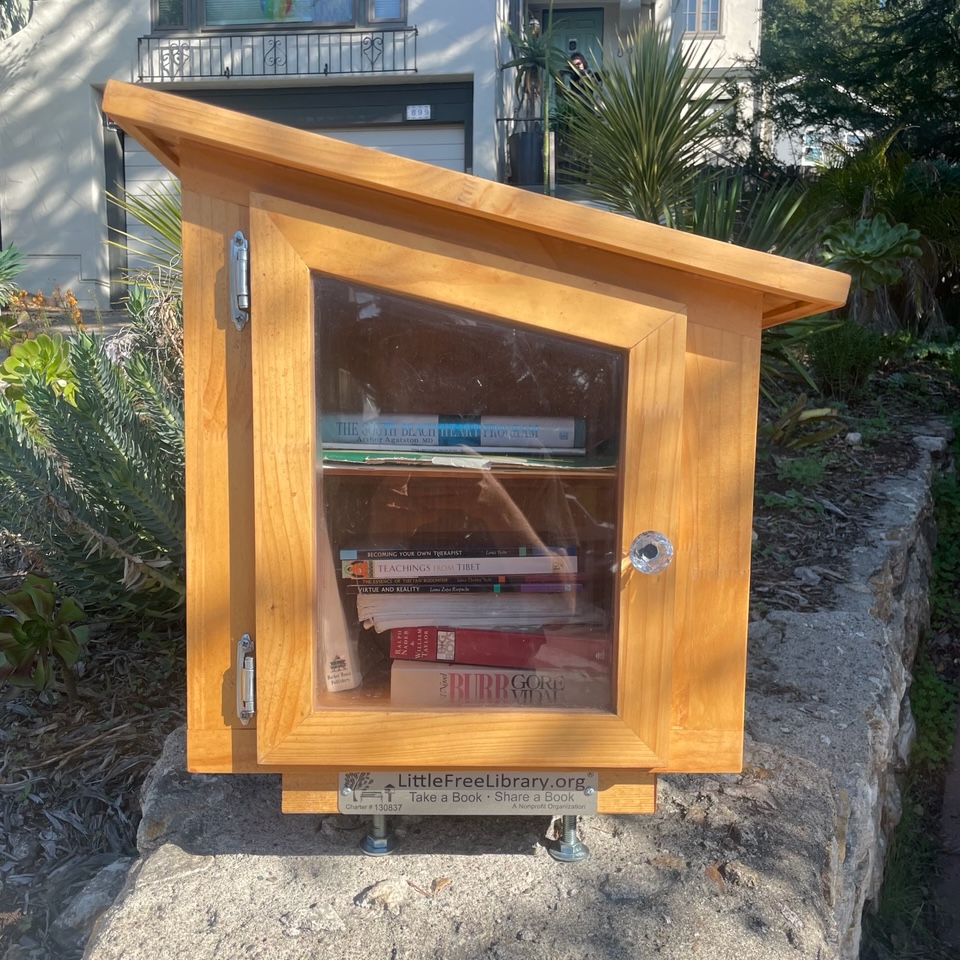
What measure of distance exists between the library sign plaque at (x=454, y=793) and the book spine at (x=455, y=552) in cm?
42

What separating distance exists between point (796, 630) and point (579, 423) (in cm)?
163

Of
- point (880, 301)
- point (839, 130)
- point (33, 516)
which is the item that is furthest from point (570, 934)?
point (839, 130)

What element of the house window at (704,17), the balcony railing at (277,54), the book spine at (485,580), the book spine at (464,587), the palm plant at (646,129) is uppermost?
the house window at (704,17)

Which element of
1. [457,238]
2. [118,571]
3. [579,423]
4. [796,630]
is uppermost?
[457,238]

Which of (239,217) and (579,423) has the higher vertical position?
(239,217)

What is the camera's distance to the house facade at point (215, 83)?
11.0 m

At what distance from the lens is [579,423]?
1.82m

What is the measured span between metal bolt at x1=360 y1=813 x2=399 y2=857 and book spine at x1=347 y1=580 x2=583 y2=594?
18.7 inches

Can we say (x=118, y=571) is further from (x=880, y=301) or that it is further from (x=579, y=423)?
(x=880, y=301)

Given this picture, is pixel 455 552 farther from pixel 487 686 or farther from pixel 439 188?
pixel 439 188

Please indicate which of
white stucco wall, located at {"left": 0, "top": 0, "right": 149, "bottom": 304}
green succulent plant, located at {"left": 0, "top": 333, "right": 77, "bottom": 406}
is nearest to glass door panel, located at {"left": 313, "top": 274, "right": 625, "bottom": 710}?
green succulent plant, located at {"left": 0, "top": 333, "right": 77, "bottom": 406}

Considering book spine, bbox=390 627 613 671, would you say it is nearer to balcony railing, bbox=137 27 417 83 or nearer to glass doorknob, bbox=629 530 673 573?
glass doorknob, bbox=629 530 673 573

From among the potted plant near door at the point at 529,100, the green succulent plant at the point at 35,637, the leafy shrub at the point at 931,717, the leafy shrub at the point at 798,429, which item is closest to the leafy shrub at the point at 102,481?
the green succulent plant at the point at 35,637

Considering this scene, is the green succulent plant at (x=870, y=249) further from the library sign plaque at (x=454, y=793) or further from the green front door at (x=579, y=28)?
the green front door at (x=579, y=28)
